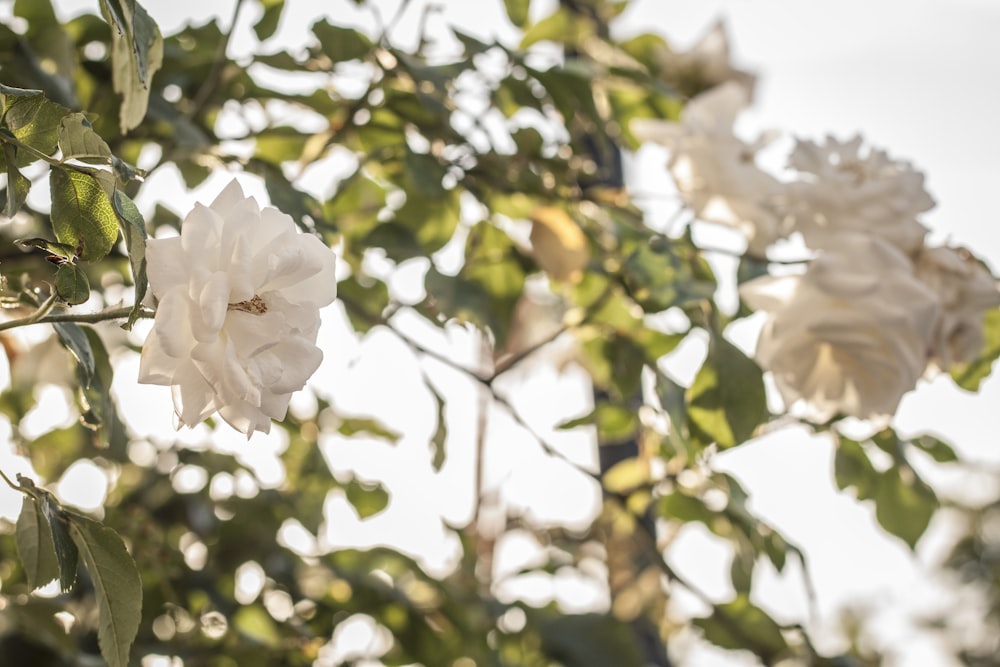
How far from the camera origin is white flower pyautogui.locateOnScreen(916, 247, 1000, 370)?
1.54 feet

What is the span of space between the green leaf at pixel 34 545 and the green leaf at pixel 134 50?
127 mm

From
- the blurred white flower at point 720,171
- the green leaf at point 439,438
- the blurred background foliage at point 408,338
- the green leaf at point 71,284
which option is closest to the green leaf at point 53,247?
the green leaf at point 71,284

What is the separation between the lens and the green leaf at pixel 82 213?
26 centimetres

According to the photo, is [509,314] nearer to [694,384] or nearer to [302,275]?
[694,384]

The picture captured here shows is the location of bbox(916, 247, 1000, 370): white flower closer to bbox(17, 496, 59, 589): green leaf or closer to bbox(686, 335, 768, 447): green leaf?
bbox(686, 335, 768, 447): green leaf

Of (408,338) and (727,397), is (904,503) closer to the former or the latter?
(727,397)

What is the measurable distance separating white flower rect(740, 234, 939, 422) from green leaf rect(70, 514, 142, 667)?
0.30 m

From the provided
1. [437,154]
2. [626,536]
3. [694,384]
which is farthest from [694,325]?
[626,536]

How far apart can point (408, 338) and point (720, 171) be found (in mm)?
199

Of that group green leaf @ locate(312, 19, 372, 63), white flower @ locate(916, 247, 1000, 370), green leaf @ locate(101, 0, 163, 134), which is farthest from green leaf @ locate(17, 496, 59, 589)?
white flower @ locate(916, 247, 1000, 370)

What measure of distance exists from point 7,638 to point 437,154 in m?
0.34

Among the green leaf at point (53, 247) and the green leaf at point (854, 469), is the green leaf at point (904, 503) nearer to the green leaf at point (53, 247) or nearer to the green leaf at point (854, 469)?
the green leaf at point (854, 469)

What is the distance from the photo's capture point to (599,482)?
514 millimetres

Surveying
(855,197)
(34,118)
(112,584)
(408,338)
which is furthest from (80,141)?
(855,197)
